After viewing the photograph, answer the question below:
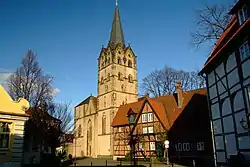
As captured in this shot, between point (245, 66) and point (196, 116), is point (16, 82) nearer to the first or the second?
point (196, 116)

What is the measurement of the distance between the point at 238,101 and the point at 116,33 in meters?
54.9

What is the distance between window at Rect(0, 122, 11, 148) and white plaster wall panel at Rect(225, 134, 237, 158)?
14558mm

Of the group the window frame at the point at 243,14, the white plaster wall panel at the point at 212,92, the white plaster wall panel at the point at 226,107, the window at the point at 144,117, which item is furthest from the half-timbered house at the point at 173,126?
the window frame at the point at 243,14

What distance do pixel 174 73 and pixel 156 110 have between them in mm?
11478

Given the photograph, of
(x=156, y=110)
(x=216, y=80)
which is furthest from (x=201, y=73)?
(x=156, y=110)

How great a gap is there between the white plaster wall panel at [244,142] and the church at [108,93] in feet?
147

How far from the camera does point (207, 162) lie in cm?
2759

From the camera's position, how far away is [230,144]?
16.0m

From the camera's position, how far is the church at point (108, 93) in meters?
61.0

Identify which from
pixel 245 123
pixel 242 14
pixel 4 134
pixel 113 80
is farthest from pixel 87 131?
pixel 242 14

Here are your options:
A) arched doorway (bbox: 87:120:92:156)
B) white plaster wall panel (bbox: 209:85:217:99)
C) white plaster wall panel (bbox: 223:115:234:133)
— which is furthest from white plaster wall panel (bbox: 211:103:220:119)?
arched doorway (bbox: 87:120:92:156)

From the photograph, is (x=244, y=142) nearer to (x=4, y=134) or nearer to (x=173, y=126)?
(x=4, y=134)

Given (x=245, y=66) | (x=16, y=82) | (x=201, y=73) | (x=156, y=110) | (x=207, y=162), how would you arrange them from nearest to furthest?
1. (x=245, y=66)
2. (x=201, y=73)
3. (x=207, y=162)
4. (x=16, y=82)
5. (x=156, y=110)

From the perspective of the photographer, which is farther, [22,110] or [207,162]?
[207,162]
